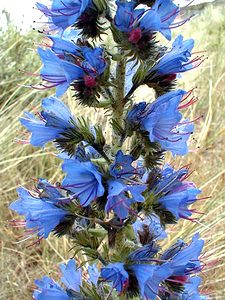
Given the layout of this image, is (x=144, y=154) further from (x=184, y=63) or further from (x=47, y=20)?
(x=47, y=20)

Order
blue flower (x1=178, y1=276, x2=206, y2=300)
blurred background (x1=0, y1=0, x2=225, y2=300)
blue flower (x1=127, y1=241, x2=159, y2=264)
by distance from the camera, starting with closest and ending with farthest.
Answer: blue flower (x1=127, y1=241, x2=159, y2=264)
blue flower (x1=178, y1=276, x2=206, y2=300)
blurred background (x1=0, y1=0, x2=225, y2=300)

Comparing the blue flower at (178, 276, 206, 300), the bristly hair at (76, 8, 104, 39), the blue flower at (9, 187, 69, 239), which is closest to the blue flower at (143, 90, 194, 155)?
the bristly hair at (76, 8, 104, 39)

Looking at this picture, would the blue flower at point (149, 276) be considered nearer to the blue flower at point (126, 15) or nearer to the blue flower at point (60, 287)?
the blue flower at point (60, 287)

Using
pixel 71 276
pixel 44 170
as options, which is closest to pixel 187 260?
pixel 71 276

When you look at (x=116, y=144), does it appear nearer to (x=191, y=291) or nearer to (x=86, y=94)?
(x=86, y=94)

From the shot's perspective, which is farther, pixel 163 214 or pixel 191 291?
pixel 191 291

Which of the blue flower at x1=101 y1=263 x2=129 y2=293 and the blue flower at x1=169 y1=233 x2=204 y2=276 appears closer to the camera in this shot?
the blue flower at x1=101 y1=263 x2=129 y2=293

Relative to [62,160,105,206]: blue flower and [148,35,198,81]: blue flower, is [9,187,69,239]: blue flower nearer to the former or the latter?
[62,160,105,206]: blue flower
